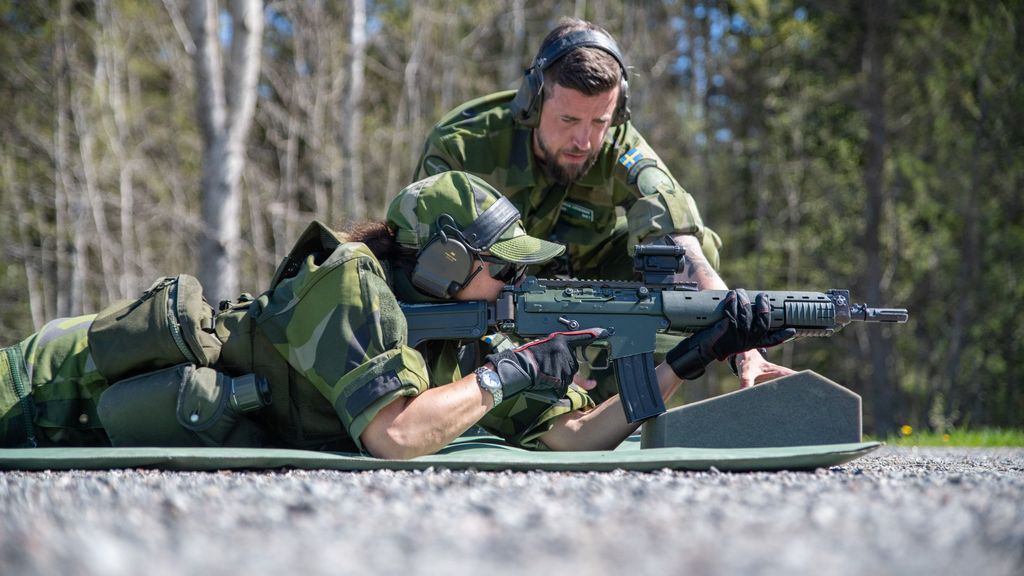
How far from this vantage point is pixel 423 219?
366 cm

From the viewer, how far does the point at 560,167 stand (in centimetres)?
500

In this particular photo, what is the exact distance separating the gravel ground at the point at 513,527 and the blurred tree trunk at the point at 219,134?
18.7 ft

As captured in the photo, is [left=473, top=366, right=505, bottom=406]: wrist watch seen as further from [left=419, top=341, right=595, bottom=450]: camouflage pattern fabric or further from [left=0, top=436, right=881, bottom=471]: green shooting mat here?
[left=419, top=341, right=595, bottom=450]: camouflage pattern fabric

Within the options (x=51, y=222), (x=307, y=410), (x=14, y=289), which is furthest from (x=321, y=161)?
(x=307, y=410)

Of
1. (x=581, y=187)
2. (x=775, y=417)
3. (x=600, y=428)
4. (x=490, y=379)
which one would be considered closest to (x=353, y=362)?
(x=490, y=379)

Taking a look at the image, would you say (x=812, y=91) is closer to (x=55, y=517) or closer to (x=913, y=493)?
(x=913, y=493)

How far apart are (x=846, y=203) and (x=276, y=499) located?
47.0 feet

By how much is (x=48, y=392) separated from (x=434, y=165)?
2.15 metres

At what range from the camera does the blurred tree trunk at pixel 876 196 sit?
38.7ft

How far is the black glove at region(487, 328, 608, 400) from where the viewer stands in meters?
3.57

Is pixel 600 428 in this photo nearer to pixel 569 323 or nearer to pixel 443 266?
pixel 569 323

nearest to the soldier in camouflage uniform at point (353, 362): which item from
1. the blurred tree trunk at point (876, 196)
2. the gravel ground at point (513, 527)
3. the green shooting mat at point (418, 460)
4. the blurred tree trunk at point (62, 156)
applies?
the green shooting mat at point (418, 460)

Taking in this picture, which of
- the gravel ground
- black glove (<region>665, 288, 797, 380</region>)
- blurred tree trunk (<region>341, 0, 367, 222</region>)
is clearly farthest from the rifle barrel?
blurred tree trunk (<region>341, 0, 367, 222</region>)

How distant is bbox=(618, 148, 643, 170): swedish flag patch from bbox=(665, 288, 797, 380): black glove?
141 centimetres
